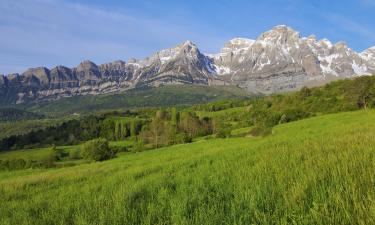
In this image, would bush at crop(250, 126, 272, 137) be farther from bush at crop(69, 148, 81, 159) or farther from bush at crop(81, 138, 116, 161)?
bush at crop(69, 148, 81, 159)

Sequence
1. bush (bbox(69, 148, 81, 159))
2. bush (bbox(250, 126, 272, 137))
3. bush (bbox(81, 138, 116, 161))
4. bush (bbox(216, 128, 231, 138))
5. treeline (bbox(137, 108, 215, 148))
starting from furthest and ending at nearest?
treeline (bbox(137, 108, 215, 148)), bush (bbox(69, 148, 81, 159)), bush (bbox(81, 138, 116, 161)), bush (bbox(216, 128, 231, 138)), bush (bbox(250, 126, 272, 137))

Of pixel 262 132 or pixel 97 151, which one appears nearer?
pixel 262 132

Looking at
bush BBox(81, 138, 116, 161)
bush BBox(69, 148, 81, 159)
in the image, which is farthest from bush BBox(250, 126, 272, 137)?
bush BBox(69, 148, 81, 159)

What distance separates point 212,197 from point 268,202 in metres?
1.74

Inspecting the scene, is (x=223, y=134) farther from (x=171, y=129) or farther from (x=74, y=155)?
(x=74, y=155)

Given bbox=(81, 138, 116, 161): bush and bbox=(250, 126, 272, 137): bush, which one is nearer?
bbox=(250, 126, 272, 137): bush

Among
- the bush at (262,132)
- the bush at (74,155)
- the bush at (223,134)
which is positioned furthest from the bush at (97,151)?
the bush at (262,132)

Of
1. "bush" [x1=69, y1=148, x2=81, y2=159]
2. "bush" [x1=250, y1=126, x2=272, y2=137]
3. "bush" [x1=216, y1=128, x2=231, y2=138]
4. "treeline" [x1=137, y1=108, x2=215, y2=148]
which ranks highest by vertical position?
"bush" [x1=250, y1=126, x2=272, y2=137]

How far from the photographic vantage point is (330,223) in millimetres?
5172

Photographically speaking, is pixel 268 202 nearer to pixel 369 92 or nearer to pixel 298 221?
pixel 298 221

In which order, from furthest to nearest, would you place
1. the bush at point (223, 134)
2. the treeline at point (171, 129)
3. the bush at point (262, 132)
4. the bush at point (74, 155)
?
the treeline at point (171, 129) < the bush at point (74, 155) < the bush at point (223, 134) < the bush at point (262, 132)

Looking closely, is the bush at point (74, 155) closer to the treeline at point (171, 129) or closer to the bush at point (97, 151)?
the treeline at point (171, 129)

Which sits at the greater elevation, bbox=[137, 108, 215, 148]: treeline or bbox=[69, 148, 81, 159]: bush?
bbox=[137, 108, 215, 148]: treeline

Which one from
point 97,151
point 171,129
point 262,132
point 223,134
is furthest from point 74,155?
point 262,132
